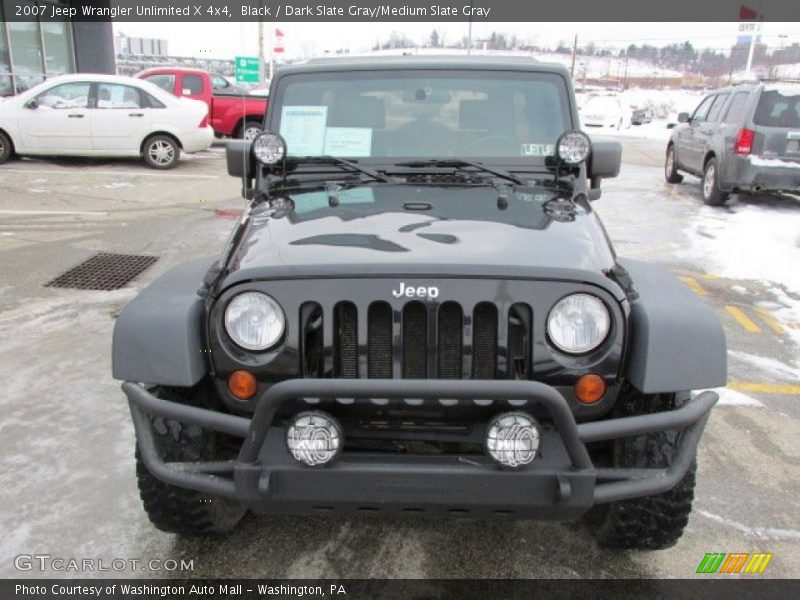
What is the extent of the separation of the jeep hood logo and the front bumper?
33cm

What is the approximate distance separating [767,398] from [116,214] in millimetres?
7648

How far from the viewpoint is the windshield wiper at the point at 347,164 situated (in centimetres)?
317

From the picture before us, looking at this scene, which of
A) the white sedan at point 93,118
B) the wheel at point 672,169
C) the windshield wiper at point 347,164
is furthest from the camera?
the wheel at point 672,169

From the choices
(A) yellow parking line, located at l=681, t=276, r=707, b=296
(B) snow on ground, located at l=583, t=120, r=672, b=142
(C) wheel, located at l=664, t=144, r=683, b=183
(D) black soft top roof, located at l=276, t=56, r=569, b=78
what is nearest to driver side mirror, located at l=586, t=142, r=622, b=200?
(D) black soft top roof, located at l=276, t=56, r=569, b=78

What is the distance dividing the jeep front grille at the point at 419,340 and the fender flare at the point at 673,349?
0.36m

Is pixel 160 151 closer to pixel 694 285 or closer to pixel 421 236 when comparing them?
pixel 694 285

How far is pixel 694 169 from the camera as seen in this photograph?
37.3 feet

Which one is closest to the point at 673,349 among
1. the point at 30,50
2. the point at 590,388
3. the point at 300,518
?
the point at 590,388

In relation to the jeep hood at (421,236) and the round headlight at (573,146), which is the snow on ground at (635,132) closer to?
the round headlight at (573,146)

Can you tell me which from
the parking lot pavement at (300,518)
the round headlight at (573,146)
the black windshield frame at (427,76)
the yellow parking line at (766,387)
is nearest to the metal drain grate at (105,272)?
the parking lot pavement at (300,518)

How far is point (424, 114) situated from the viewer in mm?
3385

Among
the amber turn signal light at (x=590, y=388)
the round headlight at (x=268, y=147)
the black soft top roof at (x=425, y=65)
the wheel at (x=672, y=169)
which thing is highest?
the black soft top roof at (x=425, y=65)

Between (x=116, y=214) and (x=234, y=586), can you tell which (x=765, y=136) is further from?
(x=234, y=586)

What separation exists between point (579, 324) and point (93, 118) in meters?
11.7
